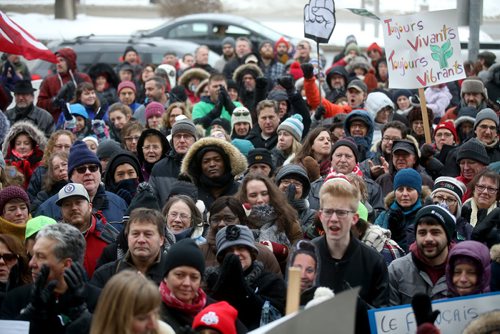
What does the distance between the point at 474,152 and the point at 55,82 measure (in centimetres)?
792

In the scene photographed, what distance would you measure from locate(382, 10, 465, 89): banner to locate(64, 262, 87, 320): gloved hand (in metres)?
6.67

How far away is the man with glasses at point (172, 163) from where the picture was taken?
36.3 feet

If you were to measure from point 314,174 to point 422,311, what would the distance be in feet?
15.7

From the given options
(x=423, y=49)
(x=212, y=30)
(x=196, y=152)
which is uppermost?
(x=212, y=30)

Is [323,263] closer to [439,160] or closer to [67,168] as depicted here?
[67,168]

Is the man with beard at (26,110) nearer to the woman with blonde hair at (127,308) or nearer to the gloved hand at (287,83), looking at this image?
the gloved hand at (287,83)

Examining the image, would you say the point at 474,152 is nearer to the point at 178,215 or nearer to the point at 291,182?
the point at 291,182

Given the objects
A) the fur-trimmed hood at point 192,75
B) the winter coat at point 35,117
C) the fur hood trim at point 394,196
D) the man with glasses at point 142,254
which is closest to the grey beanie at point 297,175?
the fur hood trim at point 394,196

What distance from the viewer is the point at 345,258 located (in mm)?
8062

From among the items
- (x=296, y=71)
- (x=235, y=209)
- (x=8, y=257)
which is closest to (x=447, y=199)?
(x=235, y=209)

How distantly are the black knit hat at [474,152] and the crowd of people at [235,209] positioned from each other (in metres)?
0.01

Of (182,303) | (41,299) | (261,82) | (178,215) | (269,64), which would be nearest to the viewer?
(41,299)

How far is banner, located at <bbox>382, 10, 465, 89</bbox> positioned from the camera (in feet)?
42.3

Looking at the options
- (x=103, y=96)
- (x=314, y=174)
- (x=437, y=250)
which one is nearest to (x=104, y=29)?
A: (x=103, y=96)
